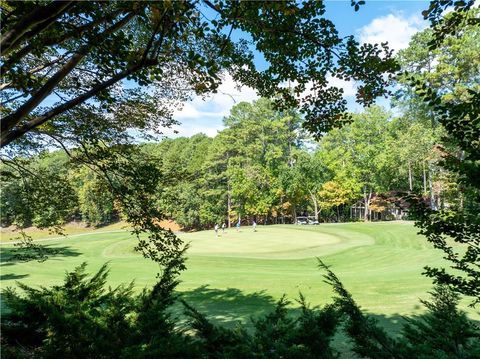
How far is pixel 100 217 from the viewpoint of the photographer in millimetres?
61625

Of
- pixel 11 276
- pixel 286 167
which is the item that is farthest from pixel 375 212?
pixel 11 276

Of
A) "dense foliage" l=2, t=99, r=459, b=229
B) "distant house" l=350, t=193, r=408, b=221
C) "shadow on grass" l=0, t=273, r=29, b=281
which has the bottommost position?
"shadow on grass" l=0, t=273, r=29, b=281

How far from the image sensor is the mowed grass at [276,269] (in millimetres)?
9461

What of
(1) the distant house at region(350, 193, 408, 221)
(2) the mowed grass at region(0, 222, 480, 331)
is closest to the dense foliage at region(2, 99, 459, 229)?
(1) the distant house at region(350, 193, 408, 221)

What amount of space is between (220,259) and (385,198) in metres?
16.3

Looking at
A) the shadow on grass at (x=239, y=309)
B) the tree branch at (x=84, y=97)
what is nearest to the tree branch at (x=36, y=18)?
the tree branch at (x=84, y=97)

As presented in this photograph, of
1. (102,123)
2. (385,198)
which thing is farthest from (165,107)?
(385,198)

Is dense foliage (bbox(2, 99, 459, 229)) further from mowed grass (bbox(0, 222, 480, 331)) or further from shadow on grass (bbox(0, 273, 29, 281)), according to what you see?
shadow on grass (bbox(0, 273, 29, 281))

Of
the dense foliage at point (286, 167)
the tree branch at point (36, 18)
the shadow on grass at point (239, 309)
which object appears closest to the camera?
the tree branch at point (36, 18)

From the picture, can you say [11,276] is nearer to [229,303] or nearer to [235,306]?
[229,303]

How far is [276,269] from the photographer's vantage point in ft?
52.4

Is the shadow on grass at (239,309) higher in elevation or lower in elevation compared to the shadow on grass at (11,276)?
higher

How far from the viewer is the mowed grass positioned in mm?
9461

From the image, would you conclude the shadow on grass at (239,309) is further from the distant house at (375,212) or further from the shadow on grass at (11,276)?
the distant house at (375,212)
